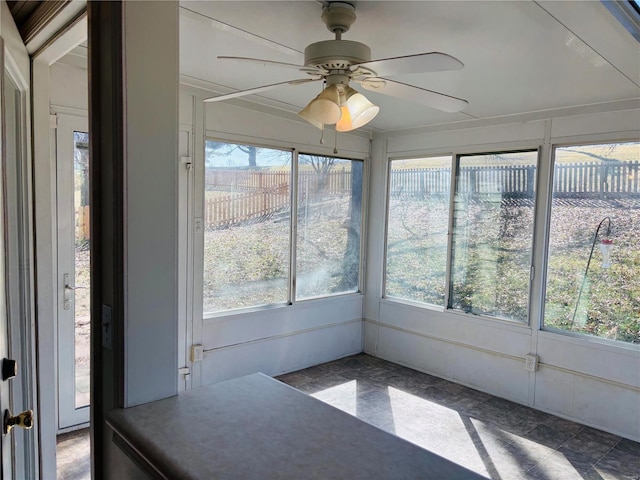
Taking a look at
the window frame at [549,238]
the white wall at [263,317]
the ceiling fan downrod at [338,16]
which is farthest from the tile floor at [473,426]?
the ceiling fan downrod at [338,16]

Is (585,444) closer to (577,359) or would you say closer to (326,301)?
(577,359)

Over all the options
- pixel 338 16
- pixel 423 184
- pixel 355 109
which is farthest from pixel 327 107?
pixel 423 184

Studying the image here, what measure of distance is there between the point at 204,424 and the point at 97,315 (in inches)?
16.9

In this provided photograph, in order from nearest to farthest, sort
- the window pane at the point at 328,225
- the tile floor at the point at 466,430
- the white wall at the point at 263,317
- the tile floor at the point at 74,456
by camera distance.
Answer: the tile floor at the point at 74,456
the tile floor at the point at 466,430
the white wall at the point at 263,317
the window pane at the point at 328,225

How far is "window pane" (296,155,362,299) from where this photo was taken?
4.33 metres

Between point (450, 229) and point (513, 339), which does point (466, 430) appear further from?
point (450, 229)

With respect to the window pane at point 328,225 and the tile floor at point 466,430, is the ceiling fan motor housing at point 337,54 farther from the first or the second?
the window pane at point 328,225

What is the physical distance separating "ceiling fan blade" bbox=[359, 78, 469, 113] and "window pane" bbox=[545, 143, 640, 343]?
6.10 ft

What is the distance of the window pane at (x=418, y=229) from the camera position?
171 inches

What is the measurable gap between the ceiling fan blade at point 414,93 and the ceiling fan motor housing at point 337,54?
0.69 feet

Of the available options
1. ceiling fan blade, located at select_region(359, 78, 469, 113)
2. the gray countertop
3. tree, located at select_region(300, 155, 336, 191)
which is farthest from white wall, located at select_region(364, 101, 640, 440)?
the gray countertop

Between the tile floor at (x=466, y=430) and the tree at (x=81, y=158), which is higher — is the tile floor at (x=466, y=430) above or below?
below

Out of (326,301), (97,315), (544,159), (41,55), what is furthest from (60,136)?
(544,159)

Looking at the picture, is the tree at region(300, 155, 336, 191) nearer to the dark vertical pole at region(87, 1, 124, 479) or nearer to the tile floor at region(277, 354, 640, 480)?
the tile floor at region(277, 354, 640, 480)
